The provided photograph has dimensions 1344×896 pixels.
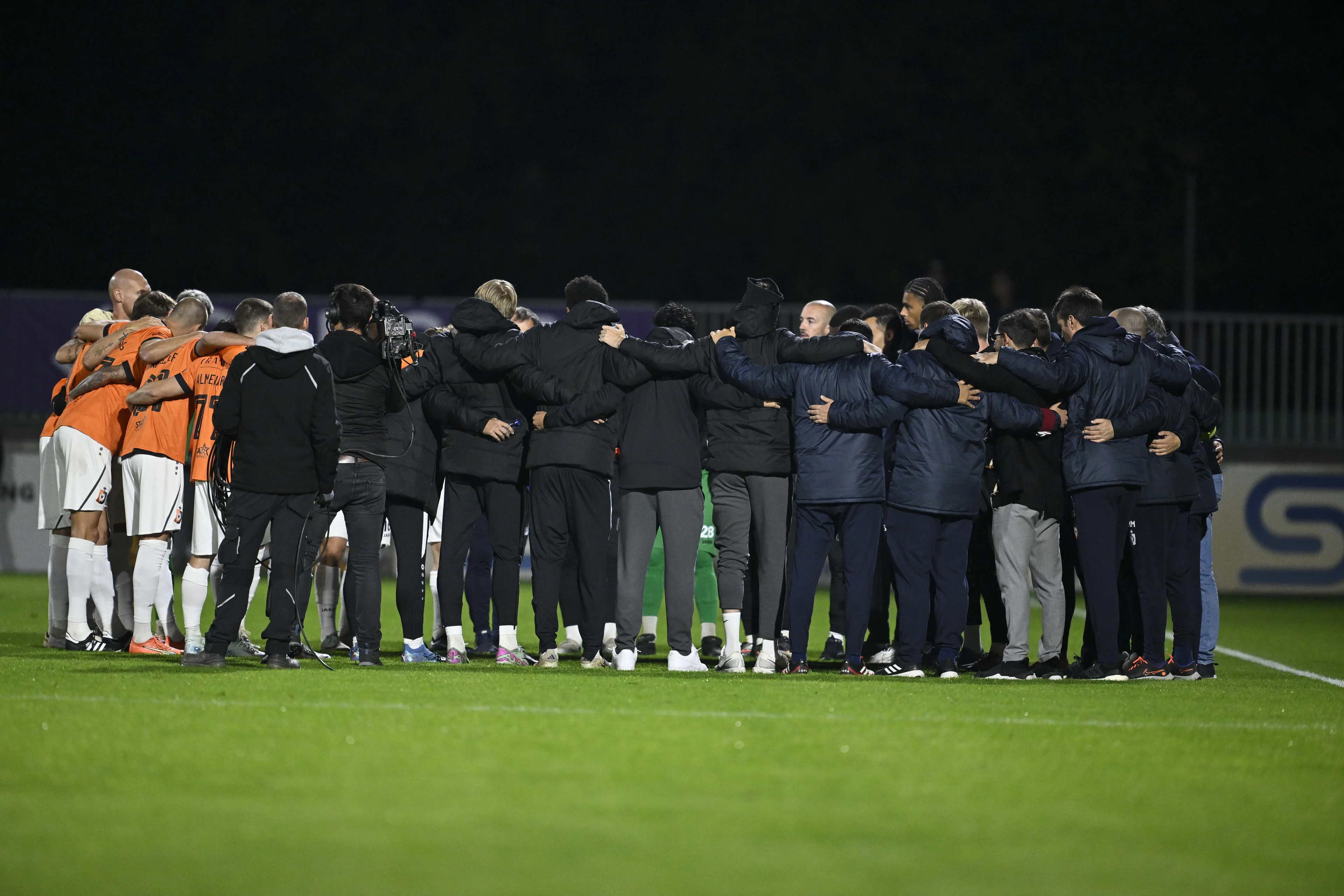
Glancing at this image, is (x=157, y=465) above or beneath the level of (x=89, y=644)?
above

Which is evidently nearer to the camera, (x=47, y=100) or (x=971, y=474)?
(x=971, y=474)

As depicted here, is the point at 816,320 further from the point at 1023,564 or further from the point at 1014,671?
the point at 1014,671

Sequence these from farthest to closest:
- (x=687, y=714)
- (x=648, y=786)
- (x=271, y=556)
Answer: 1. (x=271, y=556)
2. (x=687, y=714)
3. (x=648, y=786)

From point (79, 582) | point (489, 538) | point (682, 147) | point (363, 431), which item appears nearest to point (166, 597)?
point (79, 582)

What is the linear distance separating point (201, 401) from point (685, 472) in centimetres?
268

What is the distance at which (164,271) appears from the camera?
30.6 meters

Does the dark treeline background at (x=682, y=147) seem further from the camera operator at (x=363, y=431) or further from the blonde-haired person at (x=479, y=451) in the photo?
the camera operator at (x=363, y=431)

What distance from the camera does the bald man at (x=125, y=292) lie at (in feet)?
32.2

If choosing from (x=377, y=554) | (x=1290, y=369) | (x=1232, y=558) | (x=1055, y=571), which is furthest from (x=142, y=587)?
(x=1290, y=369)

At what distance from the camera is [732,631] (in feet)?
28.8

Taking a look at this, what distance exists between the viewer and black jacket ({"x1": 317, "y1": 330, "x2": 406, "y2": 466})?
8625 mm

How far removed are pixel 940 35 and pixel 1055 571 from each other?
80.4 ft

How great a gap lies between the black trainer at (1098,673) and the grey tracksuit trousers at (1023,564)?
1.07ft

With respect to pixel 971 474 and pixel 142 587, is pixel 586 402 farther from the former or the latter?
pixel 142 587
